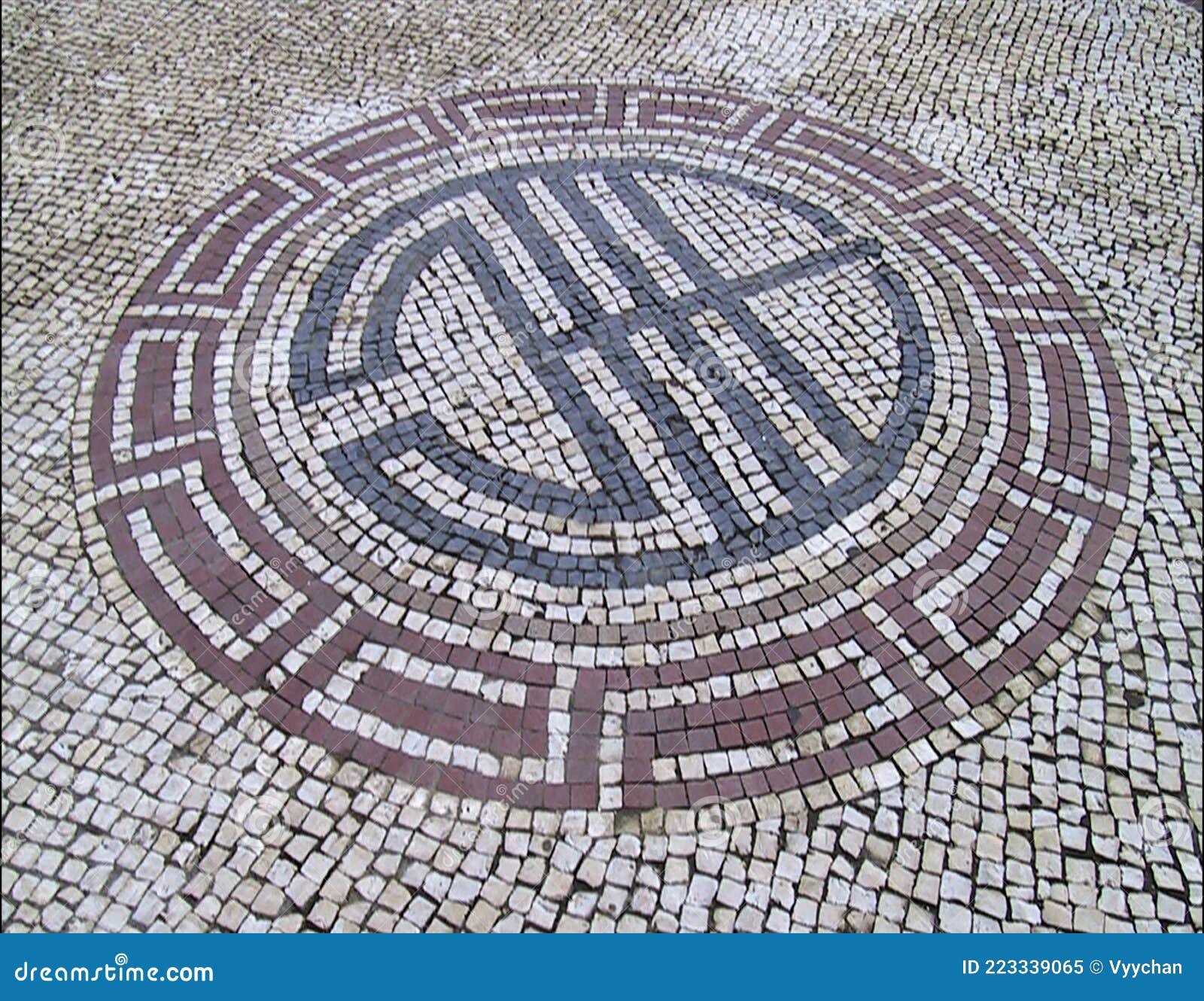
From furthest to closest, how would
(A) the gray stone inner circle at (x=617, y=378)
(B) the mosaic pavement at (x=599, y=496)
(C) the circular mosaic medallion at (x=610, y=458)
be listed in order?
1. (A) the gray stone inner circle at (x=617, y=378)
2. (C) the circular mosaic medallion at (x=610, y=458)
3. (B) the mosaic pavement at (x=599, y=496)

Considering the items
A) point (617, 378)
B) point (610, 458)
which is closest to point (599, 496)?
point (610, 458)

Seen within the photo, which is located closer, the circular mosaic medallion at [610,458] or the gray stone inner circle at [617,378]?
the circular mosaic medallion at [610,458]

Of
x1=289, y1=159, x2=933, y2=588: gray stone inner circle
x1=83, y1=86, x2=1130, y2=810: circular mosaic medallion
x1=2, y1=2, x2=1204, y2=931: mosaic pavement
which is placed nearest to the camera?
x1=2, y1=2, x2=1204, y2=931: mosaic pavement

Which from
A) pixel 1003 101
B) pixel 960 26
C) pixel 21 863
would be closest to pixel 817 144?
pixel 1003 101

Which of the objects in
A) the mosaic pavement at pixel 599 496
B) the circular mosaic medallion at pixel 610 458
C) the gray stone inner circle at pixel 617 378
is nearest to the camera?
the mosaic pavement at pixel 599 496

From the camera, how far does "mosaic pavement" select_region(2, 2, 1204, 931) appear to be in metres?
6.34

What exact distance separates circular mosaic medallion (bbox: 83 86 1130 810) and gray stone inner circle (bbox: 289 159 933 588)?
38mm

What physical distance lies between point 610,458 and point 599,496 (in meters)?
0.46

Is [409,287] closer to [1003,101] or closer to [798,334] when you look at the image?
[798,334]

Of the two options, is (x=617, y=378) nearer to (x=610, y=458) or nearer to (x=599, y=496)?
(x=610, y=458)

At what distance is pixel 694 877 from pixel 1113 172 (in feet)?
34.0

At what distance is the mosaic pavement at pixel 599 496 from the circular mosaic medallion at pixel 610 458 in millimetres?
46

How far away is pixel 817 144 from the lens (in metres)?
11.9

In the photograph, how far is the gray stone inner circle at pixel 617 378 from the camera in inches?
314
